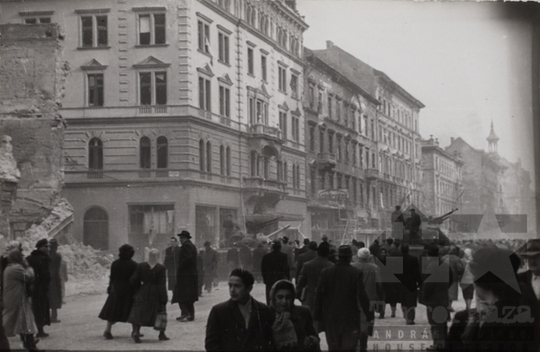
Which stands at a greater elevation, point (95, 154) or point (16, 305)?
point (95, 154)

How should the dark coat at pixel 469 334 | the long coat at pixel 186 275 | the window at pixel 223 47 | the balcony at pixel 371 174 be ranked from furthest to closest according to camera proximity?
the balcony at pixel 371 174 < the window at pixel 223 47 < the long coat at pixel 186 275 < the dark coat at pixel 469 334

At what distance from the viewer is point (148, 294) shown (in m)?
7.78

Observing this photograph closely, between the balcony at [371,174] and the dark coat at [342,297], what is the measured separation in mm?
3800

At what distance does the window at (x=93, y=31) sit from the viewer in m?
8.64

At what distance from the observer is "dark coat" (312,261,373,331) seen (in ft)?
20.1

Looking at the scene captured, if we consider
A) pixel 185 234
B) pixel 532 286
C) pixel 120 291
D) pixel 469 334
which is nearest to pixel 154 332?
pixel 120 291

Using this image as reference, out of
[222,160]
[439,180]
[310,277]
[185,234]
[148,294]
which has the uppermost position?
[222,160]

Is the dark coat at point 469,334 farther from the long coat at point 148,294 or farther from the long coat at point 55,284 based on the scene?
the long coat at point 55,284

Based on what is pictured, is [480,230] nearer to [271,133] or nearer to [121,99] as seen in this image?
[271,133]

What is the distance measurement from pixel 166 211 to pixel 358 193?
304 cm

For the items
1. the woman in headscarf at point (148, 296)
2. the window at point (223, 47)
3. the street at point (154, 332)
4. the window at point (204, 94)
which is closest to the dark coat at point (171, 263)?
the street at point (154, 332)

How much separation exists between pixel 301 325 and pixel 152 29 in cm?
529

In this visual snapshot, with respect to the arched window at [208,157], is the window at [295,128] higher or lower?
higher

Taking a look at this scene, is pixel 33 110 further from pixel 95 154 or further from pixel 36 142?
pixel 95 154
